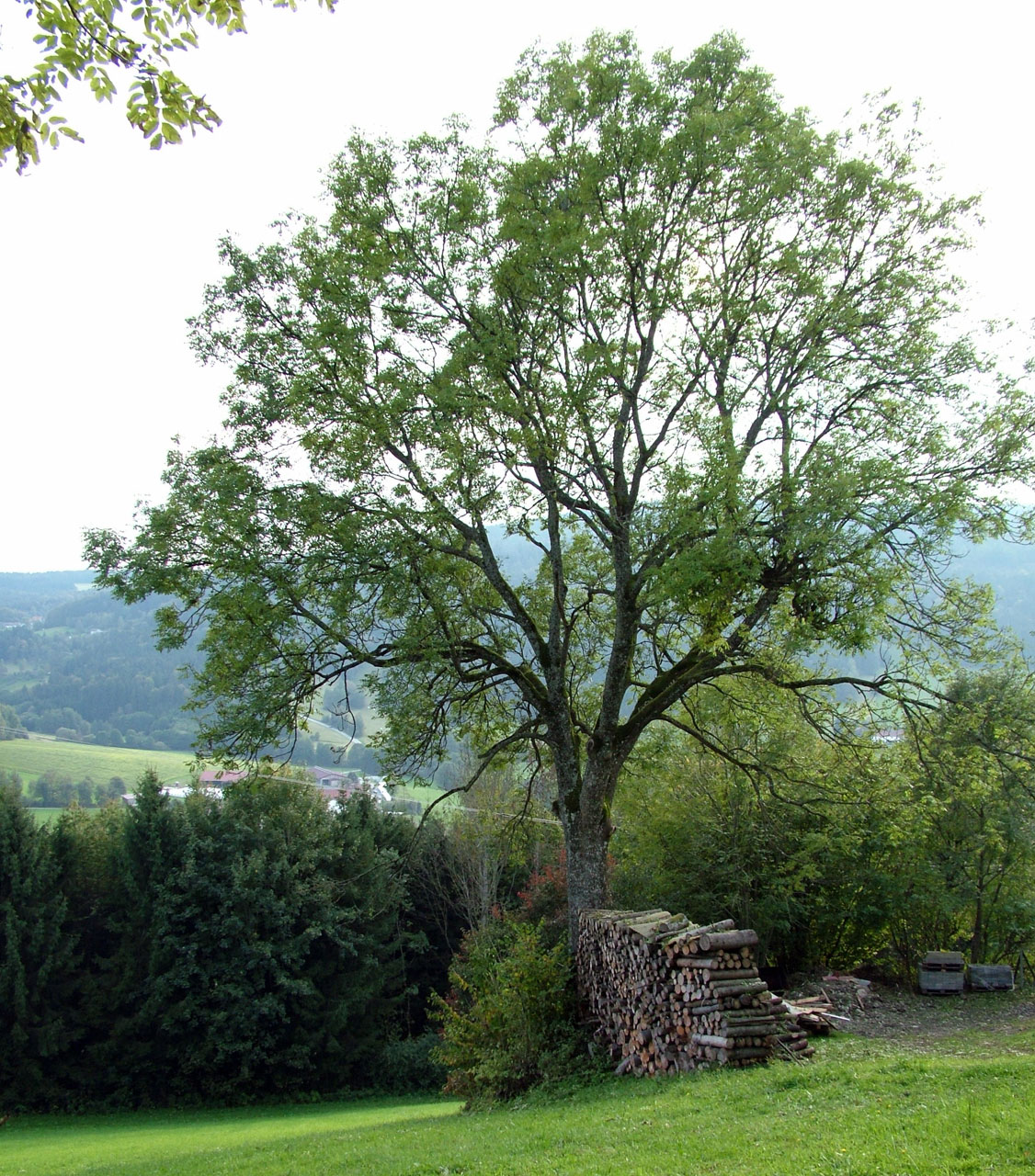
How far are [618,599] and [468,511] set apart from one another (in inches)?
94.3

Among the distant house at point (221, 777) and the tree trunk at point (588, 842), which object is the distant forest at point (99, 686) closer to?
the distant house at point (221, 777)

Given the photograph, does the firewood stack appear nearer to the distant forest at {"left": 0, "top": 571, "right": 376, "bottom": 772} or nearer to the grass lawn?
the grass lawn

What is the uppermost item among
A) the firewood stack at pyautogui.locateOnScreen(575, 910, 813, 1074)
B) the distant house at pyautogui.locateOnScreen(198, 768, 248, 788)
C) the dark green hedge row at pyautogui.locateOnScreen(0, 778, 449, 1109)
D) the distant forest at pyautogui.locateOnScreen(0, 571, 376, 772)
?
the distant forest at pyautogui.locateOnScreen(0, 571, 376, 772)

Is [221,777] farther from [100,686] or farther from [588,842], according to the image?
[100,686]

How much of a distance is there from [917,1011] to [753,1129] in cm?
793

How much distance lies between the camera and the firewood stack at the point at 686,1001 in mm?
7840

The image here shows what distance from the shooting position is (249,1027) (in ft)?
76.9

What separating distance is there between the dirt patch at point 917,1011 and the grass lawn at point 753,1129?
894 mm

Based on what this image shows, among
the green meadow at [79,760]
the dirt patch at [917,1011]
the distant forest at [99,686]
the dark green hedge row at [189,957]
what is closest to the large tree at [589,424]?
the dirt patch at [917,1011]

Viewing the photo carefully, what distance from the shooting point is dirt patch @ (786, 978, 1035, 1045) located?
33.0 ft

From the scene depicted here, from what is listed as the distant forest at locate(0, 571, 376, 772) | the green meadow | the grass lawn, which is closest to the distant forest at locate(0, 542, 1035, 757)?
the distant forest at locate(0, 571, 376, 772)

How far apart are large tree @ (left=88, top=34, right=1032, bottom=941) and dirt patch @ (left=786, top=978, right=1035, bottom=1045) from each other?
380 cm

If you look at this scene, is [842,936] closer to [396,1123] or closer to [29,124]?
[396,1123]

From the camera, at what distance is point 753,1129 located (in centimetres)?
563
